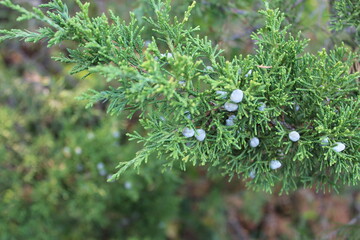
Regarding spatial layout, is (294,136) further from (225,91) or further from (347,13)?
(347,13)

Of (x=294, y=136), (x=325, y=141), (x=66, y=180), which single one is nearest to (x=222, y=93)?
(x=294, y=136)

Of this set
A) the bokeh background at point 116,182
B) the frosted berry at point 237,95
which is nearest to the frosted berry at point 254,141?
the frosted berry at point 237,95

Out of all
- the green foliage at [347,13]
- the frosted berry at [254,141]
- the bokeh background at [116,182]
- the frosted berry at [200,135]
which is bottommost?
the bokeh background at [116,182]

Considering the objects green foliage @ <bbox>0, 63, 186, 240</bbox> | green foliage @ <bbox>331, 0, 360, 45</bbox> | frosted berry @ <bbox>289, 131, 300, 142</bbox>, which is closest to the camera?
frosted berry @ <bbox>289, 131, 300, 142</bbox>

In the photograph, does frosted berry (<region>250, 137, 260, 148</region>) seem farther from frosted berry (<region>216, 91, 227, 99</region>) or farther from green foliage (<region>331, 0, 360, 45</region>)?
green foliage (<region>331, 0, 360, 45</region>)

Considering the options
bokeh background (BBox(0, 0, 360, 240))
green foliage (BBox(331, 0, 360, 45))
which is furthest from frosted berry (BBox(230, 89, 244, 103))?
bokeh background (BBox(0, 0, 360, 240))

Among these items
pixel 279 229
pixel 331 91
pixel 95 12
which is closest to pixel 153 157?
pixel 331 91

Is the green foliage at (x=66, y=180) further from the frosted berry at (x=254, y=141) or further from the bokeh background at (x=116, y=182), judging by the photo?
the frosted berry at (x=254, y=141)

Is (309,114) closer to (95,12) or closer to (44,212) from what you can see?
(44,212)

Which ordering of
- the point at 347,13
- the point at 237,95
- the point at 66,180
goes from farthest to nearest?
the point at 66,180, the point at 347,13, the point at 237,95
